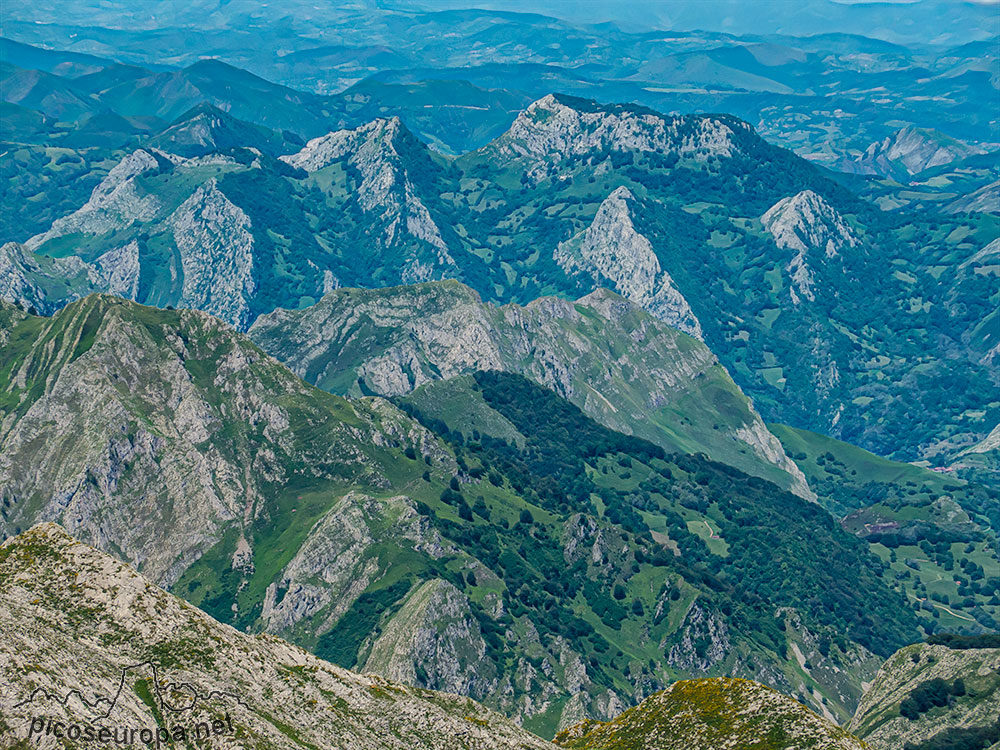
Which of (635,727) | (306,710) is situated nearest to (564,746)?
(635,727)

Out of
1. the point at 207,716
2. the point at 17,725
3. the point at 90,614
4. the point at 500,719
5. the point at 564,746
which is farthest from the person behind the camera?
the point at 564,746

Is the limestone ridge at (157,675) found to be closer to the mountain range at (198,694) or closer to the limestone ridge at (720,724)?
the mountain range at (198,694)

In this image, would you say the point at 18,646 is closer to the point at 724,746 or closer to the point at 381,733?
the point at 381,733

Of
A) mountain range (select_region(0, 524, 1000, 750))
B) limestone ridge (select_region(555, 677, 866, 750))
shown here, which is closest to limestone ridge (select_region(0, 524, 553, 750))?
mountain range (select_region(0, 524, 1000, 750))

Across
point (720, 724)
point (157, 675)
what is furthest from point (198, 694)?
point (720, 724)

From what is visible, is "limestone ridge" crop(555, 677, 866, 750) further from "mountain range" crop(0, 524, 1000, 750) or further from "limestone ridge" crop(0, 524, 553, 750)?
"limestone ridge" crop(0, 524, 553, 750)

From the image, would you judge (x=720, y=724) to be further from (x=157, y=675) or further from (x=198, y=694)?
(x=157, y=675)
